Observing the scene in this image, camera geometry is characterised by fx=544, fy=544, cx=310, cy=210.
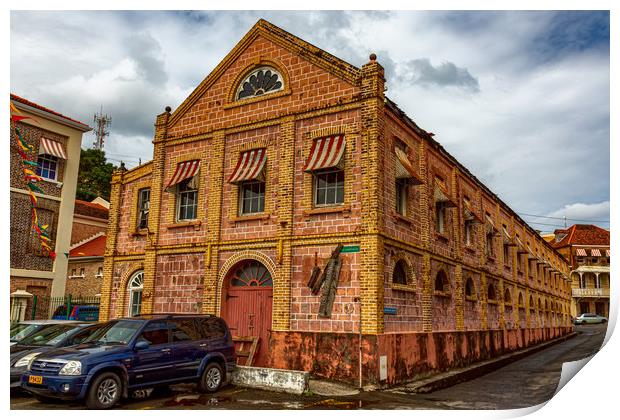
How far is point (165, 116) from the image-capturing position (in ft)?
65.7

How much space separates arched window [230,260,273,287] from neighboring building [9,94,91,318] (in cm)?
857

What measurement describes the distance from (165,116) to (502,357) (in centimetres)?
1768

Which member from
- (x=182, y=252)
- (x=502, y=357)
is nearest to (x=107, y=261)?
(x=182, y=252)

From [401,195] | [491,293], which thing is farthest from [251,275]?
[491,293]

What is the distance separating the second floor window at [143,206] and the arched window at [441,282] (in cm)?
1100

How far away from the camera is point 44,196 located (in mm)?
21953

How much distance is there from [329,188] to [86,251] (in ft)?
62.4

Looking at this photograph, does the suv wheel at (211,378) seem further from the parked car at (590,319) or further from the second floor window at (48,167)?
the parked car at (590,319)

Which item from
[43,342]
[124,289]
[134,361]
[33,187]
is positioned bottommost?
[134,361]

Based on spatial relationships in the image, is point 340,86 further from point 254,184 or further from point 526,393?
point 526,393

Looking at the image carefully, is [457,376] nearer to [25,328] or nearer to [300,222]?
[300,222]

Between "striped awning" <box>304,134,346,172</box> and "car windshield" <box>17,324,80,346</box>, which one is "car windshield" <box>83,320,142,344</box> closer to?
"car windshield" <box>17,324,80,346</box>

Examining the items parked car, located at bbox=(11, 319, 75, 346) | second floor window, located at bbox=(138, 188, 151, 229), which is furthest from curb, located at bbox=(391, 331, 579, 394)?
second floor window, located at bbox=(138, 188, 151, 229)

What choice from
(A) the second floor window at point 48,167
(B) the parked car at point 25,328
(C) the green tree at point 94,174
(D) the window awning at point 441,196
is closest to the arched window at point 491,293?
(D) the window awning at point 441,196
